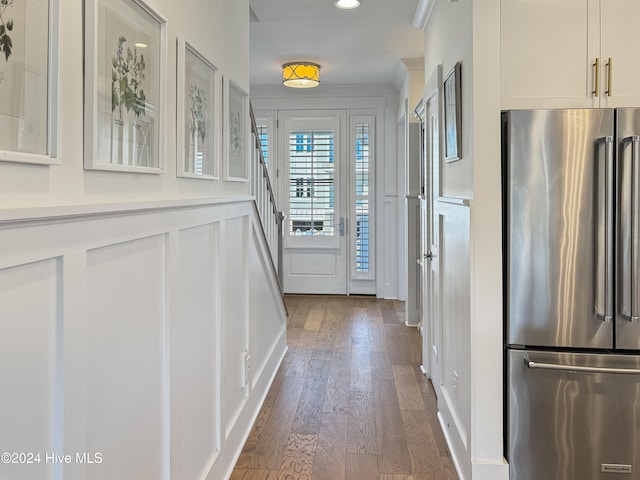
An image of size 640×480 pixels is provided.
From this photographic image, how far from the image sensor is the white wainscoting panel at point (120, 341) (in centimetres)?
85

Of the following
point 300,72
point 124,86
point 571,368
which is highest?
point 300,72

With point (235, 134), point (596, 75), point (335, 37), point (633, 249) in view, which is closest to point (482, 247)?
point (633, 249)

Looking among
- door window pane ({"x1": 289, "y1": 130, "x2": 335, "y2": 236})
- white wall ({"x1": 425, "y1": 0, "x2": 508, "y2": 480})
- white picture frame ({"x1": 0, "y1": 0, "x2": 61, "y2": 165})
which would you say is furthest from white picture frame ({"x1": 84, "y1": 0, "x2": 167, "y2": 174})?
door window pane ({"x1": 289, "y1": 130, "x2": 335, "y2": 236})

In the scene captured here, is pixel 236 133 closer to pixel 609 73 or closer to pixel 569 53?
pixel 569 53

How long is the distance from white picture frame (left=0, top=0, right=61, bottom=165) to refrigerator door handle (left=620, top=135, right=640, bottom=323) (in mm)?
1977

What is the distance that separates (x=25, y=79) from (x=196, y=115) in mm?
974

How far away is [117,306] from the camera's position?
119 centimetres

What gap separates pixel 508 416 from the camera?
6.51 ft

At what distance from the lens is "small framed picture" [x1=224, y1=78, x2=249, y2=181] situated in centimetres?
227

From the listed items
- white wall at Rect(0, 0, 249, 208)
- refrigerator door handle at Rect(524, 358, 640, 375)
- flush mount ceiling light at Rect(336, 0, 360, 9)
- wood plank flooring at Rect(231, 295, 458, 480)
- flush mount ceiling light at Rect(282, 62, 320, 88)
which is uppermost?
flush mount ceiling light at Rect(282, 62, 320, 88)

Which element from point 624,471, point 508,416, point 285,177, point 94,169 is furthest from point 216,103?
point 285,177

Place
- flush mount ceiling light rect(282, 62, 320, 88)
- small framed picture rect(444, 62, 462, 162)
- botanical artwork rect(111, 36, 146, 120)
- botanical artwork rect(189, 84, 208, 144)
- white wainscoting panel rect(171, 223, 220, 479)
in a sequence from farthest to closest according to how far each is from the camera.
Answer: flush mount ceiling light rect(282, 62, 320, 88) < small framed picture rect(444, 62, 462, 162) < botanical artwork rect(189, 84, 208, 144) < white wainscoting panel rect(171, 223, 220, 479) < botanical artwork rect(111, 36, 146, 120)

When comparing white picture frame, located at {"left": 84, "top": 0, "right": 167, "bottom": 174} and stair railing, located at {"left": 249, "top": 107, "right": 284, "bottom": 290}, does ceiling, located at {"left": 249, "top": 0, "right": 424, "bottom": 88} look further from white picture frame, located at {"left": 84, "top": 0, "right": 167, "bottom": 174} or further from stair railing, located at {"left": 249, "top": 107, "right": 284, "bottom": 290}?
white picture frame, located at {"left": 84, "top": 0, "right": 167, "bottom": 174}

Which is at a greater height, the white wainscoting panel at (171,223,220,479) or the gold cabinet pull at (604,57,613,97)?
the gold cabinet pull at (604,57,613,97)
